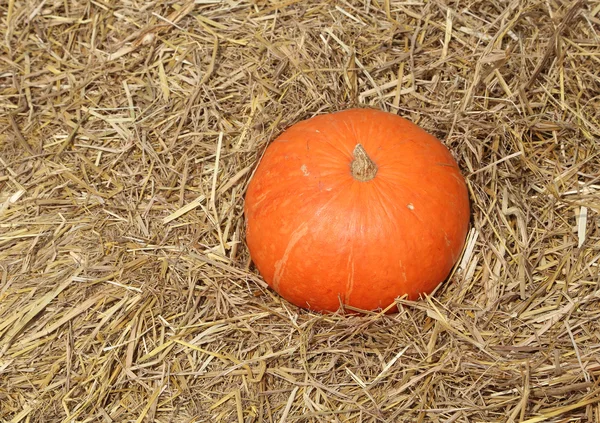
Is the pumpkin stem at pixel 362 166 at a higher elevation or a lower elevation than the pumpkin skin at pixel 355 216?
higher

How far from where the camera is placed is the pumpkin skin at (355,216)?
305 cm

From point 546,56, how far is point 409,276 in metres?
1.67

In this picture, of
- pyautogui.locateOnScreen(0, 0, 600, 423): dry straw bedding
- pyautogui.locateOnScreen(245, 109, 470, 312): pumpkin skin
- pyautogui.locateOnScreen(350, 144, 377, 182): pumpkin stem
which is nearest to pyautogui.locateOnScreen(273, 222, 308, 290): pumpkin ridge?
pyautogui.locateOnScreen(245, 109, 470, 312): pumpkin skin

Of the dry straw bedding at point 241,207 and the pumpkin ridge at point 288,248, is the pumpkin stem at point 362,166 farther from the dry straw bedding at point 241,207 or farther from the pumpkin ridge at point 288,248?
the dry straw bedding at point 241,207

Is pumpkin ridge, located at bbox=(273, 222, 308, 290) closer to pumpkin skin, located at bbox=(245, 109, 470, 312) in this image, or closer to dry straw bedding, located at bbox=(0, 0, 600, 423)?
pumpkin skin, located at bbox=(245, 109, 470, 312)

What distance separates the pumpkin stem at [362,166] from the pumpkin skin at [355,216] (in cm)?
1

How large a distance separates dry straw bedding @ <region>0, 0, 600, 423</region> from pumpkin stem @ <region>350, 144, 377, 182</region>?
2.40ft

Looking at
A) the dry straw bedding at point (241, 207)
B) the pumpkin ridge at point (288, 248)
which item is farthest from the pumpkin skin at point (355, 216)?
the dry straw bedding at point (241, 207)

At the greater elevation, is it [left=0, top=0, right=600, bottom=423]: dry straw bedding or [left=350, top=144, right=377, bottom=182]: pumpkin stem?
[left=350, top=144, right=377, bottom=182]: pumpkin stem

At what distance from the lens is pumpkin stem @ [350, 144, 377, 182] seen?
3037mm

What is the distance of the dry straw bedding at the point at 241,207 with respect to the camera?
3.06 metres

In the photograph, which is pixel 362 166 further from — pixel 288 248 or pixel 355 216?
pixel 288 248

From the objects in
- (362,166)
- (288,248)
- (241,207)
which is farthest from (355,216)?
(241,207)

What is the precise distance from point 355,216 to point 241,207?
2.93 ft
